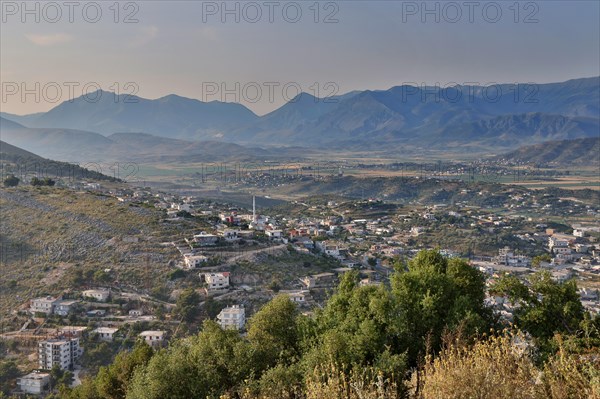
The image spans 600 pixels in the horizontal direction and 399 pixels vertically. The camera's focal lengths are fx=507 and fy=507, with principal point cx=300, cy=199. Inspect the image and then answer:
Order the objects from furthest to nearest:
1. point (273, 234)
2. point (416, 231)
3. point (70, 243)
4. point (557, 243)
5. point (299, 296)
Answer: point (416, 231) < point (557, 243) < point (273, 234) < point (70, 243) < point (299, 296)

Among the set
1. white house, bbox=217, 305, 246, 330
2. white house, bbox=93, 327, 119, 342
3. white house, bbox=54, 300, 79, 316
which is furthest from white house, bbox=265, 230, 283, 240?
white house, bbox=93, 327, 119, 342

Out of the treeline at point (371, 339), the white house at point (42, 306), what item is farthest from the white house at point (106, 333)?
the treeline at point (371, 339)

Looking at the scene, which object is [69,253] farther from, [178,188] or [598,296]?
[178,188]

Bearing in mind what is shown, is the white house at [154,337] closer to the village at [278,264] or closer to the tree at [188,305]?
the village at [278,264]

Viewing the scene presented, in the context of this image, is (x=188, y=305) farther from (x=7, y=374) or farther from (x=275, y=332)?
(x=275, y=332)

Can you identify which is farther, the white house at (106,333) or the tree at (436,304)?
the white house at (106,333)

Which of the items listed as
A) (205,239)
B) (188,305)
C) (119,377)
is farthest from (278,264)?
(119,377)

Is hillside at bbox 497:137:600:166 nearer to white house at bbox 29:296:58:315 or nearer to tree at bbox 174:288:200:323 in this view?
tree at bbox 174:288:200:323
